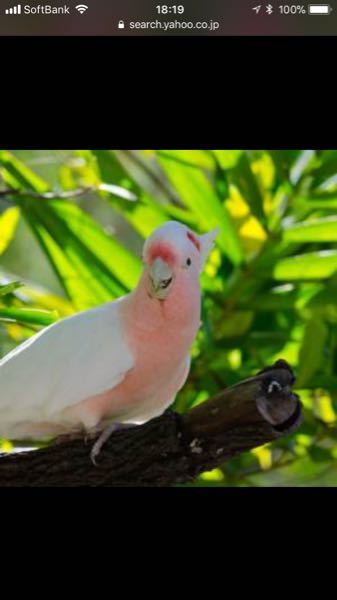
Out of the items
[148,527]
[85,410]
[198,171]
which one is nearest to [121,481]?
[85,410]

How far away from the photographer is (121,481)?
931 mm

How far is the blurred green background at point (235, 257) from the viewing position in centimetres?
114

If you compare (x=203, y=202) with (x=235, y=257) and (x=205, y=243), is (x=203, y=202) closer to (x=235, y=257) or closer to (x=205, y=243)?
(x=235, y=257)

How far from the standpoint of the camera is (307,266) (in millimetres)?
1171

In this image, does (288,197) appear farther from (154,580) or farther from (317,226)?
(154,580)

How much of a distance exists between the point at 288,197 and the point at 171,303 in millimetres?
350

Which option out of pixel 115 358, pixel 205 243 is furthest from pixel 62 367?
pixel 205 243
